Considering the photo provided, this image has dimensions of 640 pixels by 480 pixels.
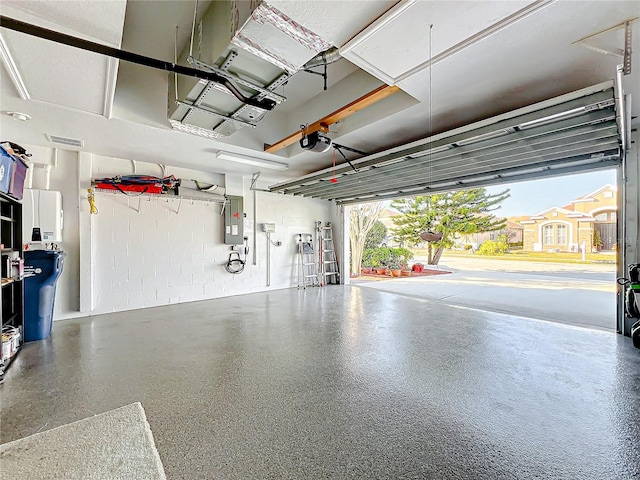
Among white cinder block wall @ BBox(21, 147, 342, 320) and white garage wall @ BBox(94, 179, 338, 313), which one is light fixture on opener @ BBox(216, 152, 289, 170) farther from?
white garage wall @ BBox(94, 179, 338, 313)

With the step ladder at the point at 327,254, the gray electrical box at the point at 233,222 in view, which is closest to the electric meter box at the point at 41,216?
the gray electrical box at the point at 233,222

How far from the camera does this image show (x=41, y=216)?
4180 mm

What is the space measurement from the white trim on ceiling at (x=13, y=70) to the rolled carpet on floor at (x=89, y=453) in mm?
2797

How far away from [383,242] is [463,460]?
11328mm

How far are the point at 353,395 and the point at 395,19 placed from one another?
280 centimetres

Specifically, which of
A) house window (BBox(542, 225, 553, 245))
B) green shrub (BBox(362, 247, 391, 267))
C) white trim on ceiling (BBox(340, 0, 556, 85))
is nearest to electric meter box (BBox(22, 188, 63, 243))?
white trim on ceiling (BBox(340, 0, 556, 85))

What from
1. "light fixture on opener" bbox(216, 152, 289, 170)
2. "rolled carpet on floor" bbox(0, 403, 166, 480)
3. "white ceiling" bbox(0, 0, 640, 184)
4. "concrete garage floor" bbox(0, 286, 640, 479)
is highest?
"white ceiling" bbox(0, 0, 640, 184)

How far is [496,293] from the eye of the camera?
7012 mm

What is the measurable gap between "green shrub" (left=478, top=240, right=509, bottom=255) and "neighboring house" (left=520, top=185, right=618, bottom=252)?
100 cm

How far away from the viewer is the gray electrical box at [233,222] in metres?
6.46

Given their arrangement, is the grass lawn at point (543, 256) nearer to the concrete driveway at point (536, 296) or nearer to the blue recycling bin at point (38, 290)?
the concrete driveway at point (536, 296)

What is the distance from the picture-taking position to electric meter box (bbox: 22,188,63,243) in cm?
408

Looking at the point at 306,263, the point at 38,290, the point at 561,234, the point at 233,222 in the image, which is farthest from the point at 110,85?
the point at 561,234

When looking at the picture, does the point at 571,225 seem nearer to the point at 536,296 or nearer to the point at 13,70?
the point at 536,296
